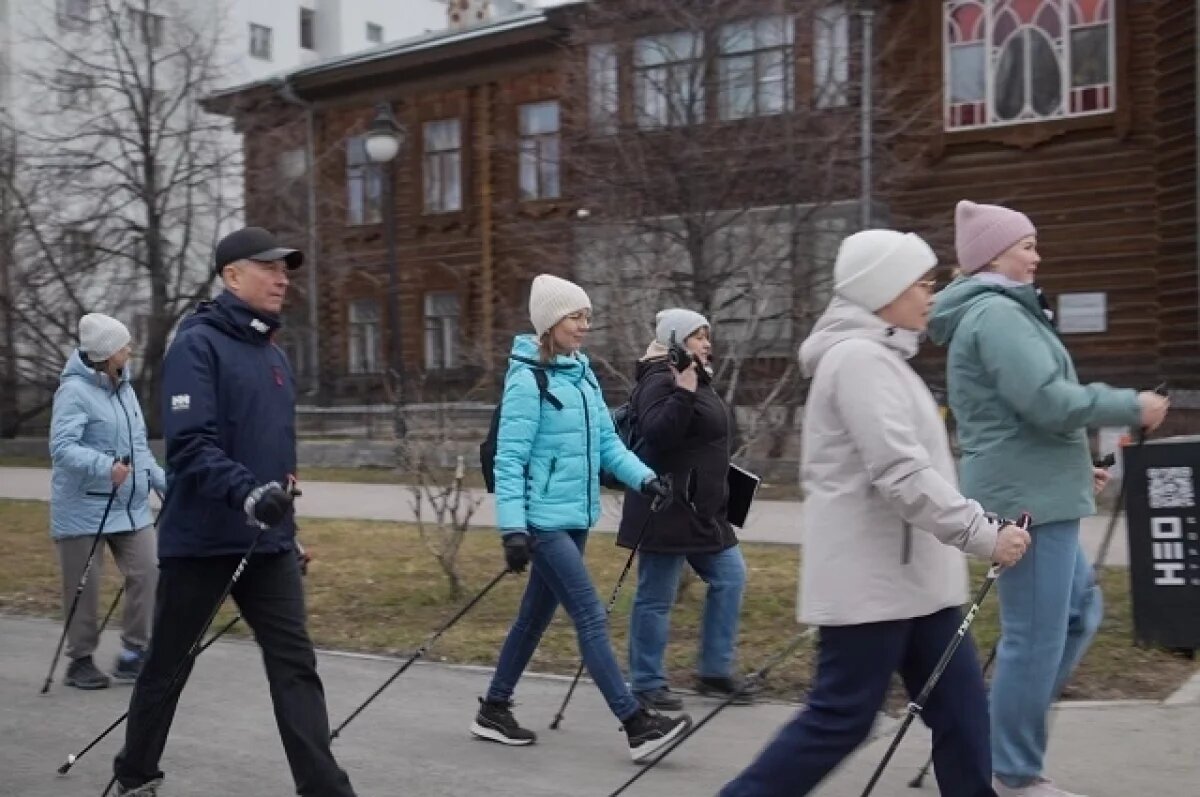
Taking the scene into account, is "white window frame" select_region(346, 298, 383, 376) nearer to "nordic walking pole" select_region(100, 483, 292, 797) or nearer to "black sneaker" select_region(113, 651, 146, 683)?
"black sneaker" select_region(113, 651, 146, 683)

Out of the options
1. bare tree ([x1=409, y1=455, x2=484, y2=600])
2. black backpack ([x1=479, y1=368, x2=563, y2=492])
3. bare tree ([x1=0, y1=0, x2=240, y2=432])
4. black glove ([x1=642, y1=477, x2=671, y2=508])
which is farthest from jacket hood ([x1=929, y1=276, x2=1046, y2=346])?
bare tree ([x1=0, y1=0, x2=240, y2=432])

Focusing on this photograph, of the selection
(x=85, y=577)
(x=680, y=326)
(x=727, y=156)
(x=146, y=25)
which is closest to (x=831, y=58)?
(x=727, y=156)

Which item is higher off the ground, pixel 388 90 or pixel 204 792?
pixel 388 90

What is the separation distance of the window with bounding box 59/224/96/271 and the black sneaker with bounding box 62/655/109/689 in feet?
53.0

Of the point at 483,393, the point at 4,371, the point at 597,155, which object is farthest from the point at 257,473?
the point at 4,371

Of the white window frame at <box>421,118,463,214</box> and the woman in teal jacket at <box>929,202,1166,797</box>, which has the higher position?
the white window frame at <box>421,118,463,214</box>

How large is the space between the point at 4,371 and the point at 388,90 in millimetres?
9345

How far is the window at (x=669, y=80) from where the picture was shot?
17.7 meters

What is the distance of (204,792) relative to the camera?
217 inches

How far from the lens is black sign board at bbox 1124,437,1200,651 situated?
7.11m

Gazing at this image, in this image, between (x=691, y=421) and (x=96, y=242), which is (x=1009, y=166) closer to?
(x=96, y=242)

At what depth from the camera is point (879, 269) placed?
4180 mm

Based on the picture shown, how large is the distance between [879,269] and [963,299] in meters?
0.90

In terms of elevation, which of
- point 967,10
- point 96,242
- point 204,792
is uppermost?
point 967,10
